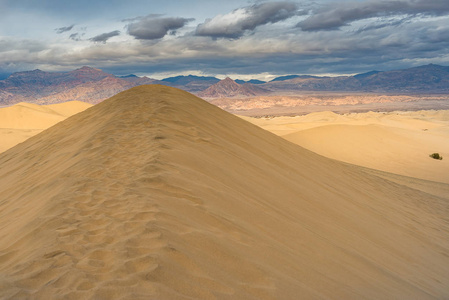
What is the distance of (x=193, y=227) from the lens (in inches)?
153

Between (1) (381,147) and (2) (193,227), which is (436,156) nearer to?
(1) (381,147)

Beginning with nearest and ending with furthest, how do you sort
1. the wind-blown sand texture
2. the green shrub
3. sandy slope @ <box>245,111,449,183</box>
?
the wind-blown sand texture < sandy slope @ <box>245,111,449,183</box> < the green shrub

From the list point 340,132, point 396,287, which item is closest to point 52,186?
point 396,287

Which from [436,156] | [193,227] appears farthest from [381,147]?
[193,227]

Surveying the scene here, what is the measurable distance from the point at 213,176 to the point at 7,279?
337cm

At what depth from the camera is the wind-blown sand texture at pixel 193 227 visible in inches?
120

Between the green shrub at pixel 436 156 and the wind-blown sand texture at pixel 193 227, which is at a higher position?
the wind-blown sand texture at pixel 193 227

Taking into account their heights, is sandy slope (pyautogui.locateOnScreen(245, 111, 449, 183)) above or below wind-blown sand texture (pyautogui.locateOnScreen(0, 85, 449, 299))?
below

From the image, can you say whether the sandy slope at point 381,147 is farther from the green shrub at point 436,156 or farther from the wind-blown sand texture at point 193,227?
the wind-blown sand texture at point 193,227

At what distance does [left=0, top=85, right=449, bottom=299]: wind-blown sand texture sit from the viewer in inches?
120

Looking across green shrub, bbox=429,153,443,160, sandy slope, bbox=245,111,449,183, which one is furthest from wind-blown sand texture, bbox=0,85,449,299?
green shrub, bbox=429,153,443,160

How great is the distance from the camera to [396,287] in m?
4.30

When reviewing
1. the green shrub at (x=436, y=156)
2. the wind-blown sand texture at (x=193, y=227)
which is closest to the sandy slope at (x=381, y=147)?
the green shrub at (x=436, y=156)

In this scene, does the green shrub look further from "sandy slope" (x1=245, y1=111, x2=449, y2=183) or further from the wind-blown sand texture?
the wind-blown sand texture
